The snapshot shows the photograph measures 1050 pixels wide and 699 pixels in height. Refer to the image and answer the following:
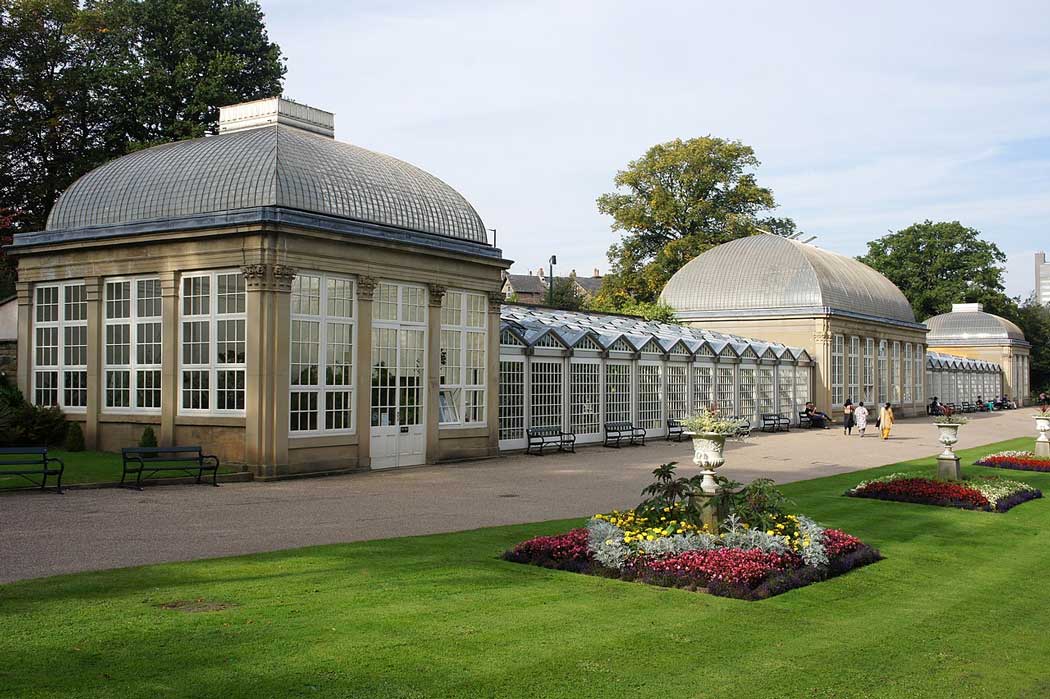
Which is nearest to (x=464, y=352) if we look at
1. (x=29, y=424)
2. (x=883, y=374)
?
(x=29, y=424)

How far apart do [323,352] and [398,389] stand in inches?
104

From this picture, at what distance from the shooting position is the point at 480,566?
1191 centimetres

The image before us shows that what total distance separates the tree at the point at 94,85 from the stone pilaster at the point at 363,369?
61.7 ft

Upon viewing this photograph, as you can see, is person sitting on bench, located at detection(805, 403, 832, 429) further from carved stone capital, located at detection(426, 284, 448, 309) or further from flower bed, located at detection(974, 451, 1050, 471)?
carved stone capital, located at detection(426, 284, 448, 309)

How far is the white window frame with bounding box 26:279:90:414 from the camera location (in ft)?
82.8

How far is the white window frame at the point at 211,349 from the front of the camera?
22.4 metres

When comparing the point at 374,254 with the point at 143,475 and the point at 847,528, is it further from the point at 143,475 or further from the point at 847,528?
the point at 847,528

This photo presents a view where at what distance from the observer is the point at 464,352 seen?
27.5 metres

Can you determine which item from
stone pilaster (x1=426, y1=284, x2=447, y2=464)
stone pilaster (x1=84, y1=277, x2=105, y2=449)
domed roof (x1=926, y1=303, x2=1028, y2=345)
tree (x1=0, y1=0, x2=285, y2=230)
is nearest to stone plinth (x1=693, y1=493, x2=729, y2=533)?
stone pilaster (x1=426, y1=284, x2=447, y2=464)

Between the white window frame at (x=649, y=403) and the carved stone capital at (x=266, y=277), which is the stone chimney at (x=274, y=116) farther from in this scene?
the white window frame at (x=649, y=403)

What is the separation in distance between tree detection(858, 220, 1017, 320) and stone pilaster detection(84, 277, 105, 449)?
79435 mm

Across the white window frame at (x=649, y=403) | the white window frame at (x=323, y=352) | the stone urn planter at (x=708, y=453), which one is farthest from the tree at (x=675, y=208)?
the stone urn planter at (x=708, y=453)

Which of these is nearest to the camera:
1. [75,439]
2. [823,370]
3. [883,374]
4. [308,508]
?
[308,508]

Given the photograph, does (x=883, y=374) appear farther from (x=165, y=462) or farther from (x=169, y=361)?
(x=165, y=462)
